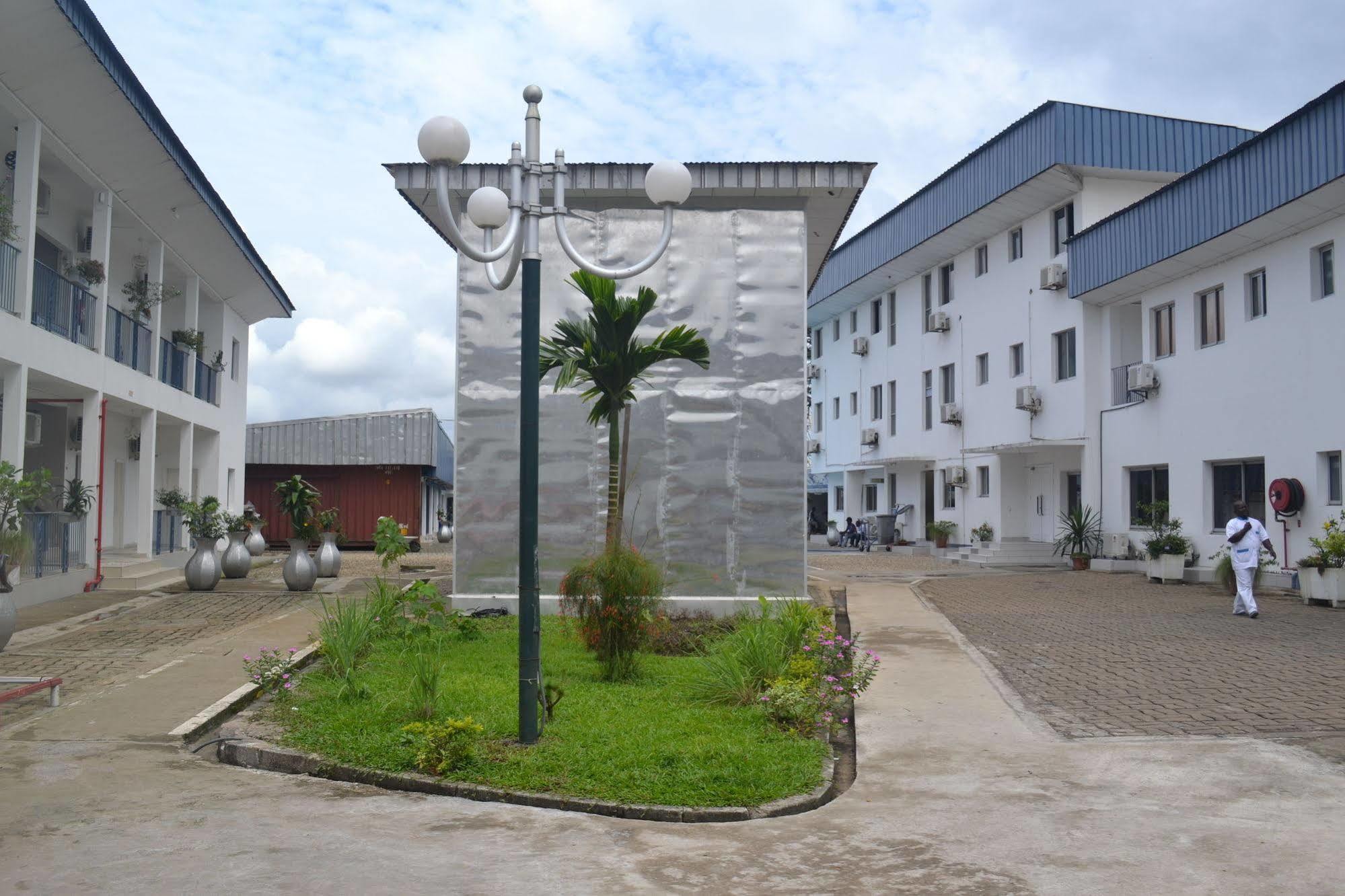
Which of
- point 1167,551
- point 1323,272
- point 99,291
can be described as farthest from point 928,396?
point 99,291

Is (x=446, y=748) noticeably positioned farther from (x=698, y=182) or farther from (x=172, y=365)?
(x=172, y=365)

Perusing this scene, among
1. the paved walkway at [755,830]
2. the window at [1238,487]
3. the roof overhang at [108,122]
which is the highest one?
the roof overhang at [108,122]

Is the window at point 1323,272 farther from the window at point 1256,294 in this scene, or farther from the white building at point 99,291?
the white building at point 99,291

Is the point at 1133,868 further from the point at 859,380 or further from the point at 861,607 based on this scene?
the point at 859,380

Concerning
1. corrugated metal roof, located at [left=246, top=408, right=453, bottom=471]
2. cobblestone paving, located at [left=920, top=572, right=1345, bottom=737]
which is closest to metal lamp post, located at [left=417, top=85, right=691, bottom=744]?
cobblestone paving, located at [left=920, top=572, right=1345, bottom=737]

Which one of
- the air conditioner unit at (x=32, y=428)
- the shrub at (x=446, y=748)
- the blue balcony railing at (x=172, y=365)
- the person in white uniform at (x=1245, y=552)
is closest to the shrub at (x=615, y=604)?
the shrub at (x=446, y=748)

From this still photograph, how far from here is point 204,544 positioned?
62.7ft

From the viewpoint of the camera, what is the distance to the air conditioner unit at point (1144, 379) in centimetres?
2308

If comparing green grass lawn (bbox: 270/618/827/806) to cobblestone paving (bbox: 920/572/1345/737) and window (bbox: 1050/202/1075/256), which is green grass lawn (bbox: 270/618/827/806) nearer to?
cobblestone paving (bbox: 920/572/1345/737)

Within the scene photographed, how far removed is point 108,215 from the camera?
1900cm

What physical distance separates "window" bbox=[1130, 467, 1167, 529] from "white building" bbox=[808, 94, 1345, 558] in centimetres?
8

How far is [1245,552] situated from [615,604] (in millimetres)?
10284

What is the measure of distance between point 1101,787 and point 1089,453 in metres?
21.0

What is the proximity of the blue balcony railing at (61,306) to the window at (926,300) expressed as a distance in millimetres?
24092
